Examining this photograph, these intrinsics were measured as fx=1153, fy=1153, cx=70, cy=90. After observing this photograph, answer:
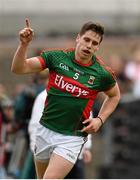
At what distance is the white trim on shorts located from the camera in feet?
40.0

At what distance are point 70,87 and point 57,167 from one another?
2.81ft

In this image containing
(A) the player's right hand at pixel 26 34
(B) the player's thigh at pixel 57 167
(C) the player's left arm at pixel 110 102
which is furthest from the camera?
(C) the player's left arm at pixel 110 102

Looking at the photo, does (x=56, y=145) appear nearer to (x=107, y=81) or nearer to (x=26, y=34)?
(x=107, y=81)

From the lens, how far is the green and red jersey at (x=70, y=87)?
12.2 meters

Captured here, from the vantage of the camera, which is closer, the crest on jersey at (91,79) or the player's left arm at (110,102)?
the crest on jersey at (91,79)

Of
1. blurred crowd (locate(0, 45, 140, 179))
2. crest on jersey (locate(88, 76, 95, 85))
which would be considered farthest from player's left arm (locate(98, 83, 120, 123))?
blurred crowd (locate(0, 45, 140, 179))

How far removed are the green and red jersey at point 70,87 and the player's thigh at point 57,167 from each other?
12.8 inches

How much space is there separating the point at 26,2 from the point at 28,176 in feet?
35.3

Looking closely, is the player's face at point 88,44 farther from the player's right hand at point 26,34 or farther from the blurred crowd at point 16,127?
the blurred crowd at point 16,127

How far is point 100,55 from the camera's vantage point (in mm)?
24312

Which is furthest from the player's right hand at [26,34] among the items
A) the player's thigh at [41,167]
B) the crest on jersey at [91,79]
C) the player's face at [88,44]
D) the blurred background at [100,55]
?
the blurred background at [100,55]

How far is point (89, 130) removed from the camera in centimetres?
1217

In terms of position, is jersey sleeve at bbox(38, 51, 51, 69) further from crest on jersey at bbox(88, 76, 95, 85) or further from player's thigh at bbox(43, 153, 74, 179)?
player's thigh at bbox(43, 153, 74, 179)

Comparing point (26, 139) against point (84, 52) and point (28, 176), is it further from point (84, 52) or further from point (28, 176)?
point (84, 52)
